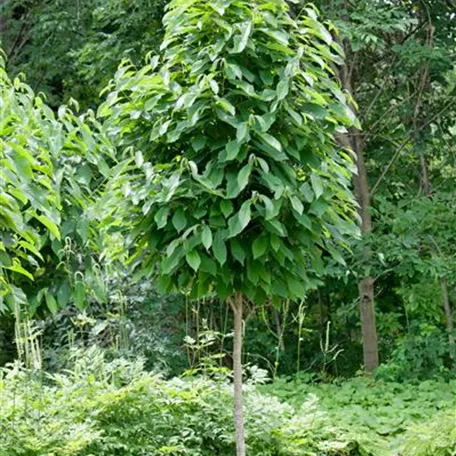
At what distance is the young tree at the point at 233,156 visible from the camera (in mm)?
3164

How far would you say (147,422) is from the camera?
13.7 feet

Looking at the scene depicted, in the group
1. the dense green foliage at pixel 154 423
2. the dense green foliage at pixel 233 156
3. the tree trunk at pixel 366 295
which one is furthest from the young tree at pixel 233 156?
the tree trunk at pixel 366 295

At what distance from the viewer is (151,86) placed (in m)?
3.32

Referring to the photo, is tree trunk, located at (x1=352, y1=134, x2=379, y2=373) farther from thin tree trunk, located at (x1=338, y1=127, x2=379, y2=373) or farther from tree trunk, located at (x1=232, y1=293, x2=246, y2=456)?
tree trunk, located at (x1=232, y1=293, x2=246, y2=456)

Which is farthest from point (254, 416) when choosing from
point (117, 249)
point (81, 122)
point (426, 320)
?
point (426, 320)

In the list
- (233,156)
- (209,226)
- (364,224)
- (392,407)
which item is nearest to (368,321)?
(364,224)

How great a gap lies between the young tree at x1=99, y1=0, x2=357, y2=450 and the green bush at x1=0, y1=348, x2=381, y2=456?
0.94 meters

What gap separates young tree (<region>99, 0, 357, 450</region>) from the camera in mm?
3164

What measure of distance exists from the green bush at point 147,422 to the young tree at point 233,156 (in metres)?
0.94

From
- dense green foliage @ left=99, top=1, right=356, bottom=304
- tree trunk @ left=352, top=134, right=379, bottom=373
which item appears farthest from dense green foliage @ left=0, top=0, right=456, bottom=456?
tree trunk @ left=352, top=134, right=379, bottom=373

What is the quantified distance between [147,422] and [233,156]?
1692 mm

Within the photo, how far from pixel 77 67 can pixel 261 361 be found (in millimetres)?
3762

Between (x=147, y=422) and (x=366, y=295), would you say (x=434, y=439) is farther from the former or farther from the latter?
(x=366, y=295)

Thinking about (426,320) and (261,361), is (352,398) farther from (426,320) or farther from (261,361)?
(261,361)
